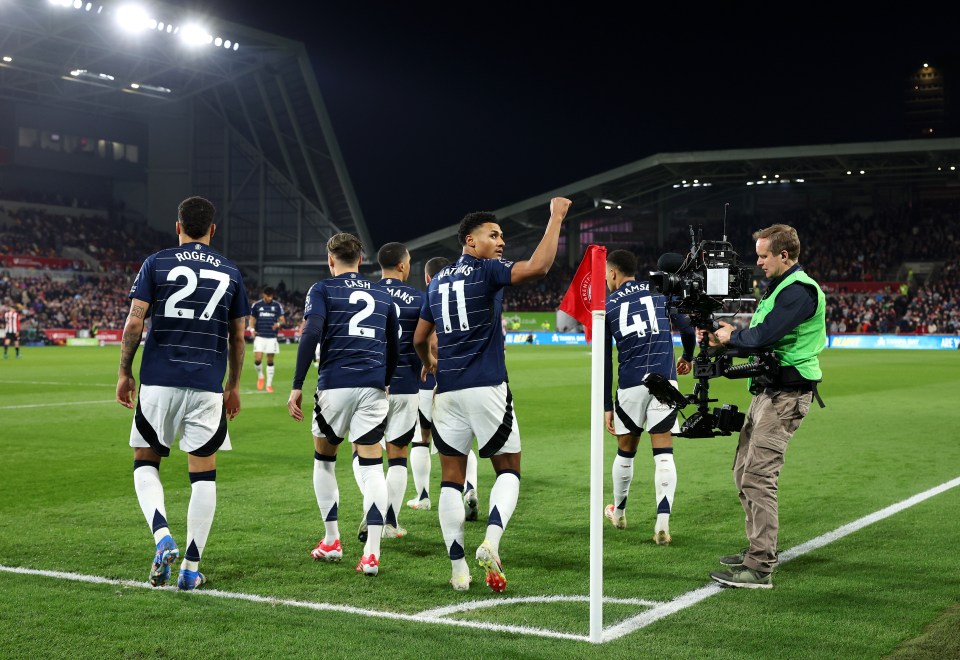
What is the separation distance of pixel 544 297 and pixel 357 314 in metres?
56.5

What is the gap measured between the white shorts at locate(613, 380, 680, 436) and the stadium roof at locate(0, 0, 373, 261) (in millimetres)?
42544

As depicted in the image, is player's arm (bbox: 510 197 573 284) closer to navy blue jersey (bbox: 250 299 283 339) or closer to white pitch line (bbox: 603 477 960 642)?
white pitch line (bbox: 603 477 960 642)

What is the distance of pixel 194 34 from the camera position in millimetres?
48344

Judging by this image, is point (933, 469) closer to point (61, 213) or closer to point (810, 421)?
point (810, 421)

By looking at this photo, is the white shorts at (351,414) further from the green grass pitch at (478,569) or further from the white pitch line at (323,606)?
the white pitch line at (323,606)

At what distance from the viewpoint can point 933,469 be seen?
35.4 feet

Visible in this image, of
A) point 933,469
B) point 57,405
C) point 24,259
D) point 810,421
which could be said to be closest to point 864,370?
point 810,421

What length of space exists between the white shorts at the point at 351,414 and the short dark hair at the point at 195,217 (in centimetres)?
141

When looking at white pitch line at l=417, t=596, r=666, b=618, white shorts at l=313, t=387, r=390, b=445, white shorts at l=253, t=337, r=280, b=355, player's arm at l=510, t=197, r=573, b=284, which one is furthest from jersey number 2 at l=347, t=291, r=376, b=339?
white shorts at l=253, t=337, r=280, b=355

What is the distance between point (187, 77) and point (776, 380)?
191 feet

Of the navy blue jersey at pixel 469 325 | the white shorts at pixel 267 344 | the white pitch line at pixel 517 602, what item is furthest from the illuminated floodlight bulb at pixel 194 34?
the white pitch line at pixel 517 602

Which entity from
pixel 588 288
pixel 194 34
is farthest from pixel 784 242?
pixel 194 34

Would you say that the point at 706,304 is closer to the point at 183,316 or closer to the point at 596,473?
the point at 596,473

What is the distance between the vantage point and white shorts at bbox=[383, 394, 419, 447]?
299 inches
